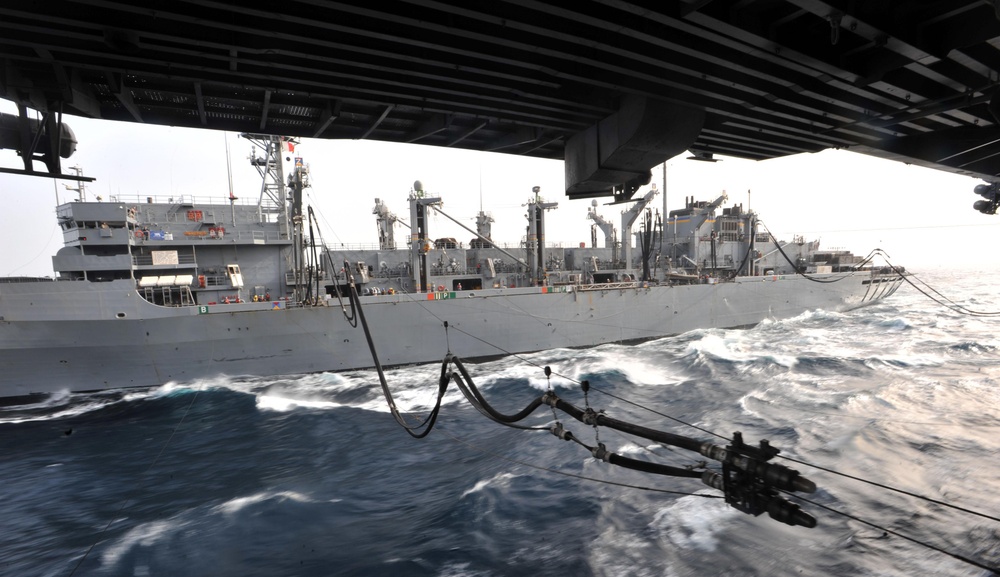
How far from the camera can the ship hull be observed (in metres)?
16.4

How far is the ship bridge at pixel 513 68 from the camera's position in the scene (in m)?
4.94

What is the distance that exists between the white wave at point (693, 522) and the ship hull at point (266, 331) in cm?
1173

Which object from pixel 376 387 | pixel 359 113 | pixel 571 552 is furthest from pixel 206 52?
pixel 376 387

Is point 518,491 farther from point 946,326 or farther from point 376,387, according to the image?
point 946,326

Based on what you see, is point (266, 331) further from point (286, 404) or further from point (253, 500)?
point (253, 500)

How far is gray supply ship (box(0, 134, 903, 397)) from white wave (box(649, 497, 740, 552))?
8.21 meters

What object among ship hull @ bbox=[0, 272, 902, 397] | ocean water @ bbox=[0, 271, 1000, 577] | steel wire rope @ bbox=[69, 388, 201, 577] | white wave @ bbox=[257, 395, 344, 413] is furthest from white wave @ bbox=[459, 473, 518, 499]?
ship hull @ bbox=[0, 272, 902, 397]

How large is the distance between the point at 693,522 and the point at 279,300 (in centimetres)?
1803

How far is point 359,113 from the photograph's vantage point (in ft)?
27.3

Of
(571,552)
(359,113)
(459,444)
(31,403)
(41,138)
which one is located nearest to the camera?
(41,138)

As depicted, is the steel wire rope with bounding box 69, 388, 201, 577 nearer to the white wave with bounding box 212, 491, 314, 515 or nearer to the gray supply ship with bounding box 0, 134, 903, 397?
the white wave with bounding box 212, 491, 314, 515

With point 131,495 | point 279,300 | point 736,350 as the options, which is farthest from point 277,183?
point 736,350

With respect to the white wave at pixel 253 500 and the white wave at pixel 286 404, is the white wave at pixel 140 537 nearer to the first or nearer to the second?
the white wave at pixel 253 500

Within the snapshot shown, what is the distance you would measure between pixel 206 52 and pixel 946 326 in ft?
130
